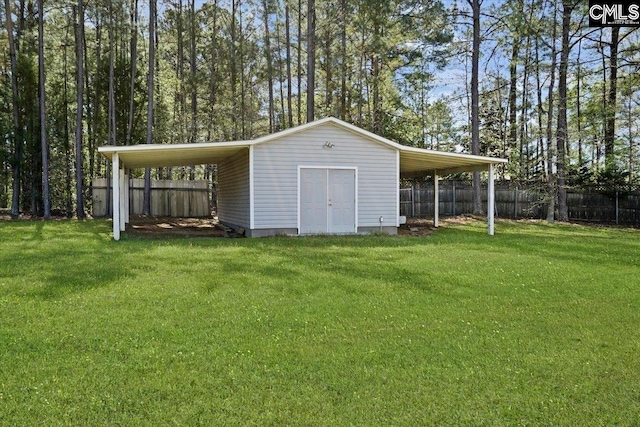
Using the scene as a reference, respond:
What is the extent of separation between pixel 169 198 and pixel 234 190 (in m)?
6.47

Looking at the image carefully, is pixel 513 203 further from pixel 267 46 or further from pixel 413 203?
pixel 267 46

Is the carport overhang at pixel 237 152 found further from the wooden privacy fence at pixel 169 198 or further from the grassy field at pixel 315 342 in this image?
the wooden privacy fence at pixel 169 198

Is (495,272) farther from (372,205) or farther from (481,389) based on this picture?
(372,205)

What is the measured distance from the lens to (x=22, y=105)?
16.2 meters

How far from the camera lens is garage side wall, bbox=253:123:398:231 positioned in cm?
1095

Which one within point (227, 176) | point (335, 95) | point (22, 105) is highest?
point (335, 95)

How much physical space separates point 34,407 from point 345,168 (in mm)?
9369

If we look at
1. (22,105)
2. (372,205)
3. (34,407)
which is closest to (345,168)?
(372,205)

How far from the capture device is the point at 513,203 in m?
18.8

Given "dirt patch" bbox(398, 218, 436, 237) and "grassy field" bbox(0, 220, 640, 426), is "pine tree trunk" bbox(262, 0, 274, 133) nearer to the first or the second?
"dirt patch" bbox(398, 218, 436, 237)

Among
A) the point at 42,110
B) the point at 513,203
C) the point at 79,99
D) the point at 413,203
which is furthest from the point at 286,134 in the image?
the point at 513,203

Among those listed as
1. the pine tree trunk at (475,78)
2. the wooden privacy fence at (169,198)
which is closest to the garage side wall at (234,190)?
the wooden privacy fence at (169,198)

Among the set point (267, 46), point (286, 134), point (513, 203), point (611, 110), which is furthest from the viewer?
point (267, 46)

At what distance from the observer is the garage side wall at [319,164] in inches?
431
